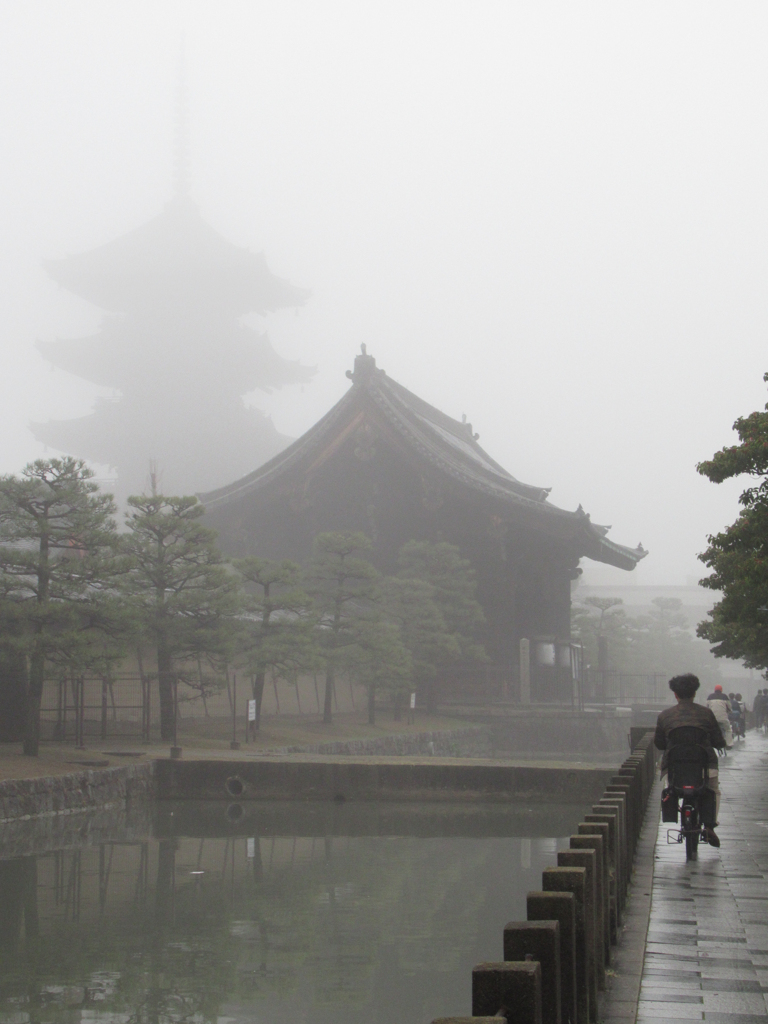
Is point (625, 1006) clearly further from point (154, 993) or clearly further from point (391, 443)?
point (391, 443)

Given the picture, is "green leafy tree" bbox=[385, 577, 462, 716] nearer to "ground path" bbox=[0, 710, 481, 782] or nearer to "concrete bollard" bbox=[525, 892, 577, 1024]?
"ground path" bbox=[0, 710, 481, 782]

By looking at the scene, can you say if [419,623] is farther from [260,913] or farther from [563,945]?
[563,945]

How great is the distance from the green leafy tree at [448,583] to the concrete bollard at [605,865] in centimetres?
2456

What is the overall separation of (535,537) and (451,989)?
27.3 meters

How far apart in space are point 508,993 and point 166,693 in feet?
63.4

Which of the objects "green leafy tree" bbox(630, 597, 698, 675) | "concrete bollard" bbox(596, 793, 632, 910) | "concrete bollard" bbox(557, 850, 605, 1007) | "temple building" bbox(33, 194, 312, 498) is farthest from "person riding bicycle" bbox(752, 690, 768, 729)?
"concrete bollard" bbox(557, 850, 605, 1007)

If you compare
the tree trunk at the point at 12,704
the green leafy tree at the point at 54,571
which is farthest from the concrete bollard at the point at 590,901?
the tree trunk at the point at 12,704

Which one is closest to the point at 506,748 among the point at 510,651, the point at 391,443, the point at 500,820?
the point at 510,651

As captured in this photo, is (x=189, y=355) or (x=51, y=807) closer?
(x=51, y=807)

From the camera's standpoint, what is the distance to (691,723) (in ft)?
29.3

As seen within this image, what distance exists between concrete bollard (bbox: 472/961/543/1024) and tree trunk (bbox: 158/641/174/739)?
1867cm

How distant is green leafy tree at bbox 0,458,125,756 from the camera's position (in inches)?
676

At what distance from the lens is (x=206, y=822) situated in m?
15.9

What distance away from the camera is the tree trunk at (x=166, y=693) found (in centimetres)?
2145
